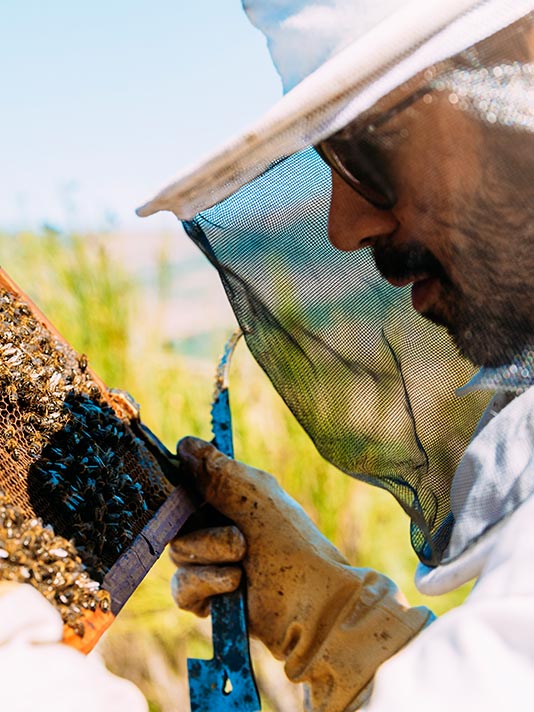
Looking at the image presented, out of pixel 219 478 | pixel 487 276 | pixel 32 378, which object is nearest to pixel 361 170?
pixel 487 276

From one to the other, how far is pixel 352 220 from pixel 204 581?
1.23 meters

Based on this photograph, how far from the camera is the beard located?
5.24 feet

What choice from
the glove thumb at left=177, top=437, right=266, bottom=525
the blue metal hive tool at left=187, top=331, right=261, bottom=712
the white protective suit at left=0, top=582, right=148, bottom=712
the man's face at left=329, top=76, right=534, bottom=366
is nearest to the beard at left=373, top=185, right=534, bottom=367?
the man's face at left=329, top=76, right=534, bottom=366

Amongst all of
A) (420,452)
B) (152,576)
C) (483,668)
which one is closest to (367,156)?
(420,452)

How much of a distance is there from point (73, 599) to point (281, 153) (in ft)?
3.34

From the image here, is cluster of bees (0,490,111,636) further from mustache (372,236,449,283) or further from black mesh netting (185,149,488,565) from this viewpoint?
mustache (372,236,449,283)

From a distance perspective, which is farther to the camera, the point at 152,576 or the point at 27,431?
the point at 152,576

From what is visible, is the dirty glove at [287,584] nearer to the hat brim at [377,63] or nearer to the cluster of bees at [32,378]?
the cluster of bees at [32,378]

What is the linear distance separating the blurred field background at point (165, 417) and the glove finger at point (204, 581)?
303 centimetres

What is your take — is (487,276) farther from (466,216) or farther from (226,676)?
(226,676)

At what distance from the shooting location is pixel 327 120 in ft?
4.78

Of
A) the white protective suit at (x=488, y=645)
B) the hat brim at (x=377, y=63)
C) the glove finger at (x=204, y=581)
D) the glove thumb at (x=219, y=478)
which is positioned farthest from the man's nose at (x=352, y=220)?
the glove finger at (x=204, y=581)

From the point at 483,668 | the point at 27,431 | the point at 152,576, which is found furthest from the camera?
the point at 152,576

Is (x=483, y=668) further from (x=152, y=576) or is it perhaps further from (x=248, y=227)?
(x=152, y=576)
